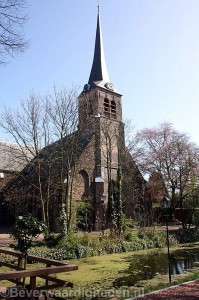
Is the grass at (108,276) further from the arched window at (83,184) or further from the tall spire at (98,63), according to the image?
the tall spire at (98,63)

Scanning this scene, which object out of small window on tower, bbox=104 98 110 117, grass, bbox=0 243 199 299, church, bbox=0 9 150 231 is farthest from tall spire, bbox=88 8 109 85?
grass, bbox=0 243 199 299

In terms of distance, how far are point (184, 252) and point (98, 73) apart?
24.5 metres

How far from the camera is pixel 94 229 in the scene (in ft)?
92.9

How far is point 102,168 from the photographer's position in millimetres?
31688

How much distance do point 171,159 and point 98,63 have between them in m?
14.1

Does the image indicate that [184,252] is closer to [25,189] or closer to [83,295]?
[83,295]

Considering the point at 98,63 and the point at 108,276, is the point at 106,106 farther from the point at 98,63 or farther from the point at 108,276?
the point at 108,276

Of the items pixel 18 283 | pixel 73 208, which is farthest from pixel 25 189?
pixel 18 283

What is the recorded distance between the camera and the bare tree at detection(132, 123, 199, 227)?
32.4 m

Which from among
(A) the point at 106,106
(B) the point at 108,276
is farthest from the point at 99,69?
(B) the point at 108,276

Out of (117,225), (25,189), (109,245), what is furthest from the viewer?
(25,189)

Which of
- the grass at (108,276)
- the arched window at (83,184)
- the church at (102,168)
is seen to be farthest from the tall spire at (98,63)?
the grass at (108,276)

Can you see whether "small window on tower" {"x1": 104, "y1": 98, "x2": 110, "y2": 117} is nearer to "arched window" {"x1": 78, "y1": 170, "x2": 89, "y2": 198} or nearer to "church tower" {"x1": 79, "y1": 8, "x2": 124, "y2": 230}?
"church tower" {"x1": 79, "y1": 8, "x2": 124, "y2": 230}

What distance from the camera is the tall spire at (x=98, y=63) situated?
35094 mm
